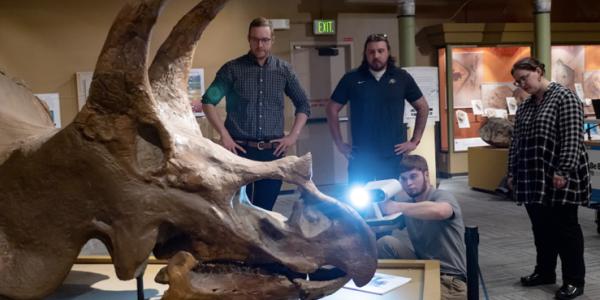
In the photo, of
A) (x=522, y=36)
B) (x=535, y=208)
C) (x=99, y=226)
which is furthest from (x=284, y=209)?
(x=99, y=226)

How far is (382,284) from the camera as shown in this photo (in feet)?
8.24

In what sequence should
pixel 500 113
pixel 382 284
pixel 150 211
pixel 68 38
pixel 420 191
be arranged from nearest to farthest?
pixel 150 211 < pixel 382 284 < pixel 420 191 < pixel 68 38 < pixel 500 113

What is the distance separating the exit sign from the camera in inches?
384

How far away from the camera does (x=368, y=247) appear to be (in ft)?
5.52

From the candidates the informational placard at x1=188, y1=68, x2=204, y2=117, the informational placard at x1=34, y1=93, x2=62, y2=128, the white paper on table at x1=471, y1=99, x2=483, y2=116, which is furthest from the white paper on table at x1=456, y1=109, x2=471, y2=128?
the informational placard at x1=34, y1=93, x2=62, y2=128

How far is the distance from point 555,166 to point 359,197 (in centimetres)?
203

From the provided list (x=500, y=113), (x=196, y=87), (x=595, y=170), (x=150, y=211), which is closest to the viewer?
(x=150, y=211)

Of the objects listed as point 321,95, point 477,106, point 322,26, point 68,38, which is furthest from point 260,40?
point 477,106

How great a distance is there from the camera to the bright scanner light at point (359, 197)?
2.76 m

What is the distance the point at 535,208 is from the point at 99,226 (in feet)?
11.3

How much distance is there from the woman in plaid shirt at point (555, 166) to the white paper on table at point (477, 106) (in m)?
6.43

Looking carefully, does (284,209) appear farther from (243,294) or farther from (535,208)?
(243,294)

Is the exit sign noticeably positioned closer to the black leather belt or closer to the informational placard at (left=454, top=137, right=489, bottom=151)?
the informational placard at (left=454, top=137, right=489, bottom=151)

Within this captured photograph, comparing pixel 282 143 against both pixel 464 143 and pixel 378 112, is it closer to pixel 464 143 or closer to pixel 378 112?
pixel 378 112
